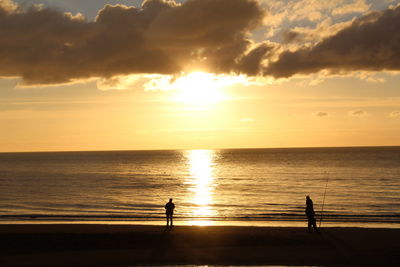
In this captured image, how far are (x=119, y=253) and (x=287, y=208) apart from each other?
2541 centimetres

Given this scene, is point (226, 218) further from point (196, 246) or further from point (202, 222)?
point (196, 246)

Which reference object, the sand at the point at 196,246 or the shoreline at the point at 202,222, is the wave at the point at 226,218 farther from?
the sand at the point at 196,246

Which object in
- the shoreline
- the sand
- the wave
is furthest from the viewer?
the wave

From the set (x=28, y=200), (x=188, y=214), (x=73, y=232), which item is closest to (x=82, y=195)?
(x=28, y=200)

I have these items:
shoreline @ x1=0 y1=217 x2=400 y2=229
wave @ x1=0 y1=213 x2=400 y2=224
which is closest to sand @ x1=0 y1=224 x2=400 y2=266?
shoreline @ x1=0 y1=217 x2=400 y2=229

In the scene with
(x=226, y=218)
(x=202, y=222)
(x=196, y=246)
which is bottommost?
(x=196, y=246)

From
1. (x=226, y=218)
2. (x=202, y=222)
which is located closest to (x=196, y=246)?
(x=202, y=222)

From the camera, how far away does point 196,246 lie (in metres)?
20.0

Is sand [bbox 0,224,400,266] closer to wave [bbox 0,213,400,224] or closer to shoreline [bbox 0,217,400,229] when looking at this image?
shoreline [bbox 0,217,400,229]

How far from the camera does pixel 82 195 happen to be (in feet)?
184

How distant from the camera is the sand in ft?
57.4

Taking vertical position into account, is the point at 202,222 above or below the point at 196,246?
above

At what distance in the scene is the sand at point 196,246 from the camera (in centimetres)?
1748

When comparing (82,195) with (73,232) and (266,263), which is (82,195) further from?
(266,263)
